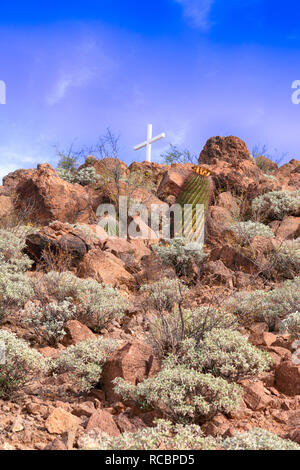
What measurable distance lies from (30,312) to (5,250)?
10.1 feet

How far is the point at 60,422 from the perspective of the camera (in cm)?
301

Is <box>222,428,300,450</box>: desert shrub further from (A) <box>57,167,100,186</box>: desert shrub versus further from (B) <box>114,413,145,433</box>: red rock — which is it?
(A) <box>57,167,100,186</box>: desert shrub

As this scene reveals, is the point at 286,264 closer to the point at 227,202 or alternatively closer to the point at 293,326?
the point at 293,326

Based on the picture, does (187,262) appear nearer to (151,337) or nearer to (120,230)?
(120,230)

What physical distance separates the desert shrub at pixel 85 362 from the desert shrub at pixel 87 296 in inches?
60.4

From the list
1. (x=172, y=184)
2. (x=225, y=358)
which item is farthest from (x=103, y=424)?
(x=172, y=184)

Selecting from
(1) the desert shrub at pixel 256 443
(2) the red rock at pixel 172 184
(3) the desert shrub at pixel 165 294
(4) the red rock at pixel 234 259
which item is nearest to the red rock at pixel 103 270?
(3) the desert shrub at pixel 165 294

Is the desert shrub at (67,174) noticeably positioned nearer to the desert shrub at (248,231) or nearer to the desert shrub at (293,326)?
the desert shrub at (248,231)

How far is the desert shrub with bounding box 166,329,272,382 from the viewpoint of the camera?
369 centimetres

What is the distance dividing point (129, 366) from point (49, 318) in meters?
2.03

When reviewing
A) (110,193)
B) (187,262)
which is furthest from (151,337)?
(110,193)

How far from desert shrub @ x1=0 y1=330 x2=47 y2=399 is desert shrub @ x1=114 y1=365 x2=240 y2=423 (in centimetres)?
90

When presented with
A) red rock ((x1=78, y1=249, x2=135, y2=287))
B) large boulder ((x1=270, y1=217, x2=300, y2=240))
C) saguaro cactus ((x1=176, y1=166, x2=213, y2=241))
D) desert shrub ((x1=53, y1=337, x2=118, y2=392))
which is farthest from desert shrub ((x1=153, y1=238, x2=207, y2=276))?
desert shrub ((x1=53, y1=337, x2=118, y2=392))

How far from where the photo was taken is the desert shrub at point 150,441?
253 centimetres
